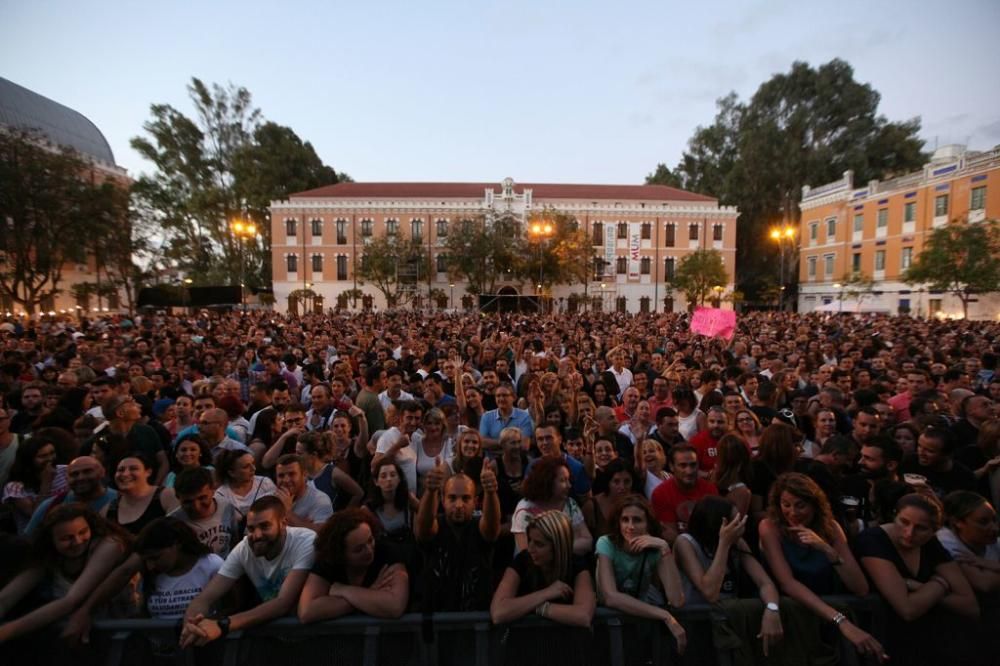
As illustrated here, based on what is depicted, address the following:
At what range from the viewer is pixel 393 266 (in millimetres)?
40688

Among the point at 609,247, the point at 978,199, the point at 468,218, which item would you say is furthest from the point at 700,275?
the point at 468,218

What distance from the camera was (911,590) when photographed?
262cm

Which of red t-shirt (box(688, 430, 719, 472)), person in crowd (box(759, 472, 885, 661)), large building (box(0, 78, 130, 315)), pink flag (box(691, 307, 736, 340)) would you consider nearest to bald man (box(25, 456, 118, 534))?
person in crowd (box(759, 472, 885, 661))

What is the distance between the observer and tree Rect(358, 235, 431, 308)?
40531mm

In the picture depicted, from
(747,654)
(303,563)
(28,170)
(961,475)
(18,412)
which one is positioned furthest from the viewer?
(28,170)

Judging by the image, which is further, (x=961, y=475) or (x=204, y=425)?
(x=204, y=425)

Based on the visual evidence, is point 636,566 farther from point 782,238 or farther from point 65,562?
point 782,238

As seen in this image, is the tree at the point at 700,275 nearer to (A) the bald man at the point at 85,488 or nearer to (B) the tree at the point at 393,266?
(B) the tree at the point at 393,266

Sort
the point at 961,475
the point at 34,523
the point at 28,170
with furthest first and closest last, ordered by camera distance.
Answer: the point at 28,170 < the point at 961,475 < the point at 34,523

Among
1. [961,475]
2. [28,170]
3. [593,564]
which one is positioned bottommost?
[593,564]

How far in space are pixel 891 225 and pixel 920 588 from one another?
4209 centimetres

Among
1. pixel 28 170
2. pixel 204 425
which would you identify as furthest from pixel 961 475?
pixel 28 170

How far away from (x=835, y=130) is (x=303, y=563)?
54.9 meters

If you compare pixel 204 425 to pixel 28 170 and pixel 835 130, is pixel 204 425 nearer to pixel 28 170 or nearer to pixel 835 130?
pixel 28 170
